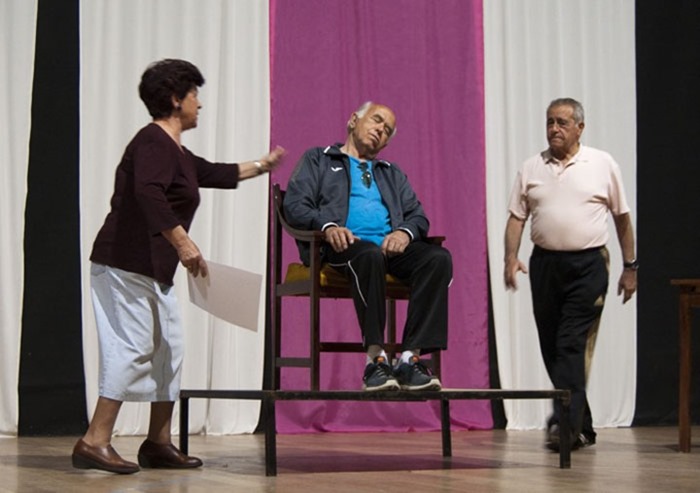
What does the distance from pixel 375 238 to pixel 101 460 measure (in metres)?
1.25

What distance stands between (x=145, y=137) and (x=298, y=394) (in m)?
0.91

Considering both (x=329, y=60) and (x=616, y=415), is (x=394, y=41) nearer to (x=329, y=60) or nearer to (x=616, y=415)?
(x=329, y=60)

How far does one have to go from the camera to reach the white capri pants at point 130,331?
132 inches

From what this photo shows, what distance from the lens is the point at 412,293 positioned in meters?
3.60

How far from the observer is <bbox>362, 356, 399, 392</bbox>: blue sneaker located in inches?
129

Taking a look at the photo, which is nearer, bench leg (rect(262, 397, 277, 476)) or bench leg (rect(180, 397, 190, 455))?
bench leg (rect(262, 397, 277, 476))

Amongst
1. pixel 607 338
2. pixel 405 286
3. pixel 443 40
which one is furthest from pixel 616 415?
pixel 405 286

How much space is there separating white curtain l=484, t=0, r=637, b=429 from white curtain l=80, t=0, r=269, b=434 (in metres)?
1.34

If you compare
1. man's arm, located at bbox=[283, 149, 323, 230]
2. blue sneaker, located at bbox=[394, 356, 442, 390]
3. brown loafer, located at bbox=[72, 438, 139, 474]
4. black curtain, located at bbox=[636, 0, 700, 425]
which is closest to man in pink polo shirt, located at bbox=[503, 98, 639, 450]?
man's arm, located at bbox=[283, 149, 323, 230]

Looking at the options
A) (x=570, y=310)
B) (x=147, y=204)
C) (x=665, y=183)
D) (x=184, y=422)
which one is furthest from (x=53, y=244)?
(x=665, y=183)

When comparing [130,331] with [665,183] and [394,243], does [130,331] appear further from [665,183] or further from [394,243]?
[665,183]

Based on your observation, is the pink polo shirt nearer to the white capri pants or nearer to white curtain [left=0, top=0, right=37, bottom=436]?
the white capri pants

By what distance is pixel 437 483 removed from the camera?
3.05m

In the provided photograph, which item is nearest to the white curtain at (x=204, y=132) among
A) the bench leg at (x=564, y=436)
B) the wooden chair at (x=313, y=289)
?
the wooden chair at (x=313, y=289)
